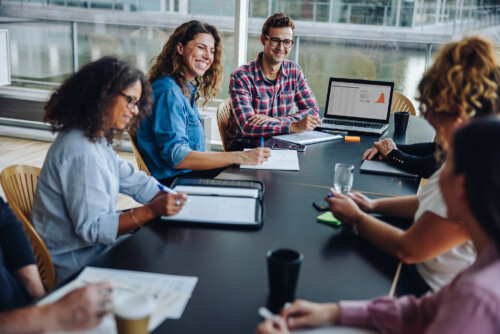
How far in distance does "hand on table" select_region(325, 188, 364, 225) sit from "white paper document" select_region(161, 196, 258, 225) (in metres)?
0.24

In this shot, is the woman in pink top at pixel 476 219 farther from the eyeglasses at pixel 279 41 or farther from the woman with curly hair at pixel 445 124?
the eyeglasses at pixel 279 41

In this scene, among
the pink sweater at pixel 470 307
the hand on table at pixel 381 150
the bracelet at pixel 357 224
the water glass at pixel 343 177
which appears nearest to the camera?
the pink sweater at pixel 470 307

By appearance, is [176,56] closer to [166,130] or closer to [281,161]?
[166,130]

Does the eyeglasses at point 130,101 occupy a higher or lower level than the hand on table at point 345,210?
higher

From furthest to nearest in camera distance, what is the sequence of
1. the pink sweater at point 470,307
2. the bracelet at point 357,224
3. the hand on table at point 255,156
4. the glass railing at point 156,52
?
1. the glass railing at point 156,52
2. the hand on table at point 255,156
3. the bracelet at point 357,224
4. the pink sweater at point 470,307

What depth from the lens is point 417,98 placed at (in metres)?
1.37

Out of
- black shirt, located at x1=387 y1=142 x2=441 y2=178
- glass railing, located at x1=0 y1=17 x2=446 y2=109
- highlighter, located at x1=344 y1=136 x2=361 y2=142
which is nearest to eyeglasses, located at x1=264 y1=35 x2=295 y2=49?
highlighter, located at x1=344 y1=136 x2=361 y2=142

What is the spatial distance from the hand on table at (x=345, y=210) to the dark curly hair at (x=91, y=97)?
754mm

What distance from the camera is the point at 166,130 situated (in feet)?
7.18

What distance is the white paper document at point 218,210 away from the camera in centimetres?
145

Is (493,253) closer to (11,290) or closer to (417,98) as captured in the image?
(417,98)

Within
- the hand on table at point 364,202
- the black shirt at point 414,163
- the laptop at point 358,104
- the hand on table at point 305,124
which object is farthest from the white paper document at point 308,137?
the hand on table at point 364,202

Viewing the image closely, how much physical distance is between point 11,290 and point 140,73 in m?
0.80

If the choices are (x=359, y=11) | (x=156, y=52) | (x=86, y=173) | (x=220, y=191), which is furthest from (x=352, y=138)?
(x=156, y=52)
